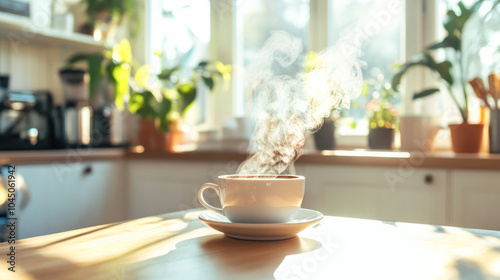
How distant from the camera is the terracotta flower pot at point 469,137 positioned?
1.92m

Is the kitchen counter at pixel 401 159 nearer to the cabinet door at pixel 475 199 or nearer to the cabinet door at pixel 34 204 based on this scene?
the cabinet door at pixel 475 199

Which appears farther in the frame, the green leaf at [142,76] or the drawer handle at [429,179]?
the green leaf at [142,76]

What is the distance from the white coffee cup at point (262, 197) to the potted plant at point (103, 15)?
2454mm

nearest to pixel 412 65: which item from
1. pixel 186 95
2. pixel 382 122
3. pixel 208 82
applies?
pixel 382 122

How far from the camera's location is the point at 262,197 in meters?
0.69

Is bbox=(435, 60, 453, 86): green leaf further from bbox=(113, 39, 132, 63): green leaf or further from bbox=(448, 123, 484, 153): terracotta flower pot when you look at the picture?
bbox=(113, 39, 132, 63): green leaf

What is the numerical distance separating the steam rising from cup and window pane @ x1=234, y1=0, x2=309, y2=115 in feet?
0.16

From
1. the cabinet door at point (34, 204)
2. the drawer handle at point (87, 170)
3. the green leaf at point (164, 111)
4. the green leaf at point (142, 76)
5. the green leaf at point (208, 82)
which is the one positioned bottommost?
the cabinet door at point (34, 204)

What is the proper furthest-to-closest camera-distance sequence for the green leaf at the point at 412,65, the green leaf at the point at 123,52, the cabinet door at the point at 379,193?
the green leaf at the point at 123,52 < the green leaf at the point at 412,65 < the cabinet door at the point at 379,193

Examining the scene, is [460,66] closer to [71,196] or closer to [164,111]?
[164,111]

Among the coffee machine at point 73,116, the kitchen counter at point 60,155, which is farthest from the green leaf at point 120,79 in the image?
the kitchen counter at point 60,155

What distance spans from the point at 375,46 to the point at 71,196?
5.43 feet

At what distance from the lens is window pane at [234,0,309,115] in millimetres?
2697

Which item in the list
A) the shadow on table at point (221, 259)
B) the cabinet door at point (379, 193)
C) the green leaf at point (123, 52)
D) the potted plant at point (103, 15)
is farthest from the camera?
the potted plant at point (103, 15)
